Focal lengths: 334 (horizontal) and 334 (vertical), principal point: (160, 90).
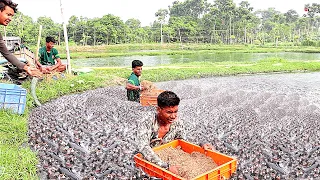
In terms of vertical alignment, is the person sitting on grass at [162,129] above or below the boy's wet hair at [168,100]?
below

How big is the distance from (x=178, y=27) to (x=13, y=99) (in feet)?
162

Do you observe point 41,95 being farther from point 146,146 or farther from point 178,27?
point 178,27

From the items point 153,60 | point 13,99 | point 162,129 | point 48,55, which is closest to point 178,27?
point 153,60

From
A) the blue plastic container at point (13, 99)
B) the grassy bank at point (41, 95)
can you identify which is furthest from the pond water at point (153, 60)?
the blue plastic container at point (13, 99)

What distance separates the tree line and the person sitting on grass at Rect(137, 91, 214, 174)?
33.9m

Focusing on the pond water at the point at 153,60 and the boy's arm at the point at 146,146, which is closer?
the boy's arm at the point at 146,146

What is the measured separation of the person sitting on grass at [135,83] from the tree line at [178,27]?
30.6 metres

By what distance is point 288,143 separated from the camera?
478 cm

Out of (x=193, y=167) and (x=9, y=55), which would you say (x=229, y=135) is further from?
(x=9, y=55)

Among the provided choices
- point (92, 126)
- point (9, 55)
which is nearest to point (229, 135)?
point (92, 126)

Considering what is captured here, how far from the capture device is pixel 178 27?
5481cm

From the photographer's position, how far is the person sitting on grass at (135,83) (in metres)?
7.10

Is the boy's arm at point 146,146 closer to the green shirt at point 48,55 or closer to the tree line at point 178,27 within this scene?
the green shirt at point 48,55

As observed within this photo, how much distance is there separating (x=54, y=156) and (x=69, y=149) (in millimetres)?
206
